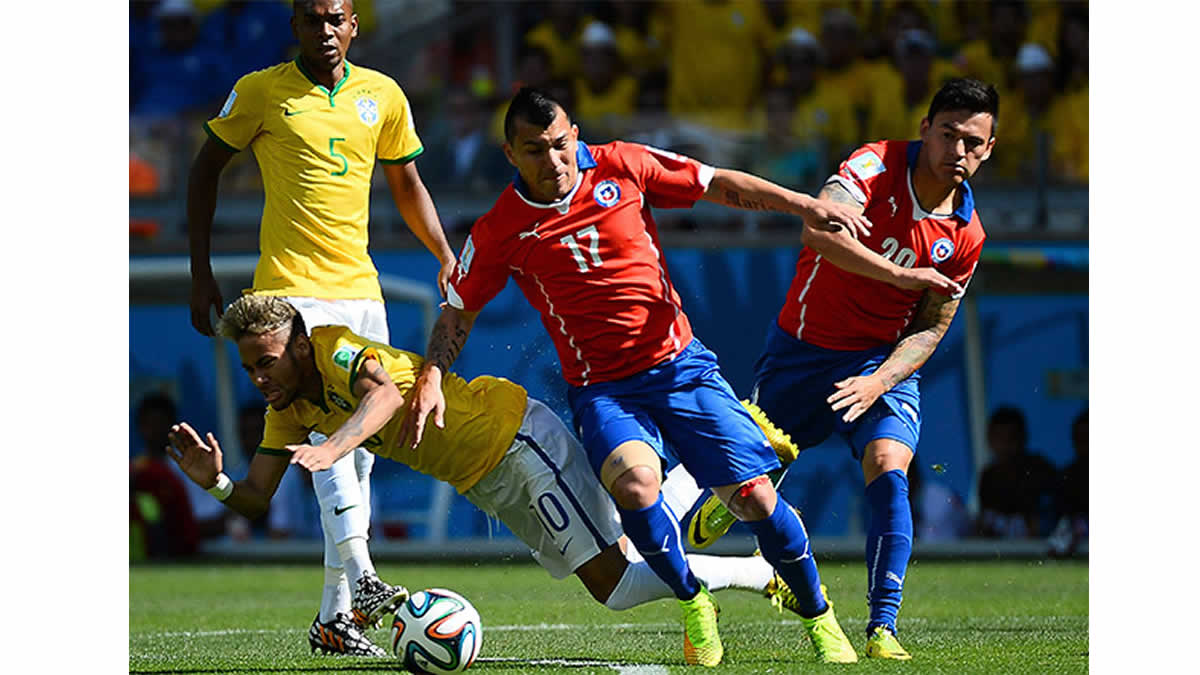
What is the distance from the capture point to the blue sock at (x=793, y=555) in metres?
5.82

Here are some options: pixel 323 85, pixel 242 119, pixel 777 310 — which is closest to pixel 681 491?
pixel 323 85

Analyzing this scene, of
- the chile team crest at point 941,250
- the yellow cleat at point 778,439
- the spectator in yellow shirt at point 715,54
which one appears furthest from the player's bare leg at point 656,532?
the spectator in yellow shirt at point 715,54

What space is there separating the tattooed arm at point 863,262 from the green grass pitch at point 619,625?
135 centimetres

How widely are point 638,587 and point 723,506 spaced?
663 millimetres

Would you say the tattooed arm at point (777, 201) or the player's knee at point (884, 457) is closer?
the tattooed arm at point (777, 201)

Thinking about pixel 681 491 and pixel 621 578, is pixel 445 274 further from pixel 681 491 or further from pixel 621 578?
pixel 621 578

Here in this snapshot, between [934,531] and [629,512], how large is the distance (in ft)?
21.0

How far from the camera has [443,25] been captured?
48.4 feet

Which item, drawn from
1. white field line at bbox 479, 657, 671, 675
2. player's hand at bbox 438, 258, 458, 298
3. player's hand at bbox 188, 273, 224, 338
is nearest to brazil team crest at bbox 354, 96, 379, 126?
player's hand at bbox 438, 258, 458, 298

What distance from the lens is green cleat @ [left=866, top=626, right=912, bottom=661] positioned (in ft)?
19.2

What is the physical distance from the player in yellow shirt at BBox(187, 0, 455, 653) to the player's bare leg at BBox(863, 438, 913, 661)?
6.02ft

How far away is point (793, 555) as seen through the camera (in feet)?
19.1

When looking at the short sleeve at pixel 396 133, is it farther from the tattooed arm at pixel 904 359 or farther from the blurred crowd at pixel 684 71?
the blurred crowd at pixel 684 71

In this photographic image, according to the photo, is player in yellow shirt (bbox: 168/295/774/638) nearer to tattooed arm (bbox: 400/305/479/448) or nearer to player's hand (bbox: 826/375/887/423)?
tattooed arm (bbox: 400/305/479/448)
